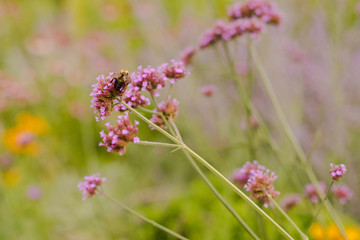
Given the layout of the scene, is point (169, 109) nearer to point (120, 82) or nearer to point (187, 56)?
point (120, 82)

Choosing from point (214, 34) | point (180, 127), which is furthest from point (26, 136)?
point (214, 34)

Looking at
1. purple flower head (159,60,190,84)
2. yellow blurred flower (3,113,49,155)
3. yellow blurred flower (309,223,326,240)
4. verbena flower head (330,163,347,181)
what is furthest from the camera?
yellow blurred flower (3,113,49,155)

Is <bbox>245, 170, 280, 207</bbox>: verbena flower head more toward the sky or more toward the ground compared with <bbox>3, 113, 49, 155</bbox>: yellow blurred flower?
more toward the ground

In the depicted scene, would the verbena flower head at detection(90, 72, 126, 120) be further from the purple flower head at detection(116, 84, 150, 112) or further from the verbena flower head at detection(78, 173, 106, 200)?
the verbena flower head at detection(78, 173, 106, 200)

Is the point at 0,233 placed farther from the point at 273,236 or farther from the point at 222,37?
the point at 222,37

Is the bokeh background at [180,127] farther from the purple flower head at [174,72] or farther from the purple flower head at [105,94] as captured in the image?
the purple flower head at [105,94]

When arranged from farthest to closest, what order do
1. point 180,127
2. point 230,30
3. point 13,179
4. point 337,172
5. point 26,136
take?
point 180,127
point 13,179
point 26,136
point 230,30
point 337,172

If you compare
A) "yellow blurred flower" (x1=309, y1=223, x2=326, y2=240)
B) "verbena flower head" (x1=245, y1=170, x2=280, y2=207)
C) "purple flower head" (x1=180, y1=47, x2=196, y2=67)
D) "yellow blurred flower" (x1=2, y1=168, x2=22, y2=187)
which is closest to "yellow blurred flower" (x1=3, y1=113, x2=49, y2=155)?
"yellow blurred flower" (x1=2, y1=168, x2=22, y2=187)
